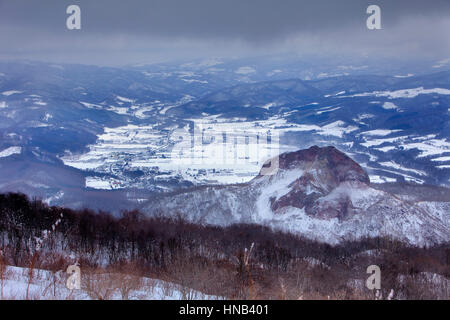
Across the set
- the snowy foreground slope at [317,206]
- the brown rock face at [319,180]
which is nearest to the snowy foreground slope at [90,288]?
the snowy foreground slope at [317,206]

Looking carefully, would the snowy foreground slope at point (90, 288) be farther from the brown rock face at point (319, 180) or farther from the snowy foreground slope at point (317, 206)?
the brown rock face at point (319, 180)

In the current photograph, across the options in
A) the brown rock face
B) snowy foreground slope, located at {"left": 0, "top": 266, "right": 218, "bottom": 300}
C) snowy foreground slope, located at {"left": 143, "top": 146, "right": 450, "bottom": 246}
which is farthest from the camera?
the brown rock face

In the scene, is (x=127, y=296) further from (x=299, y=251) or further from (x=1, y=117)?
(x=1, y=117)

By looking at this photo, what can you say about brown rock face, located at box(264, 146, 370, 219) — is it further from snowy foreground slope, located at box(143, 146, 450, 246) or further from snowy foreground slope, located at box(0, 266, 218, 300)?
snowy foreground slope, located at box(0, 266, 218, 300)

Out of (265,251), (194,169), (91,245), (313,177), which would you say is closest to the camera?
(91,245)

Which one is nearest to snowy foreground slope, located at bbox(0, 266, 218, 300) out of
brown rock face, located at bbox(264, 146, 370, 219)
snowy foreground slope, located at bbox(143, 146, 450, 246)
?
snowy foreground slope, located at bbox(143, 146, 450, 246)

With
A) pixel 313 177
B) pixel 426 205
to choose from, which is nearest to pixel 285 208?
pixel 313 177
